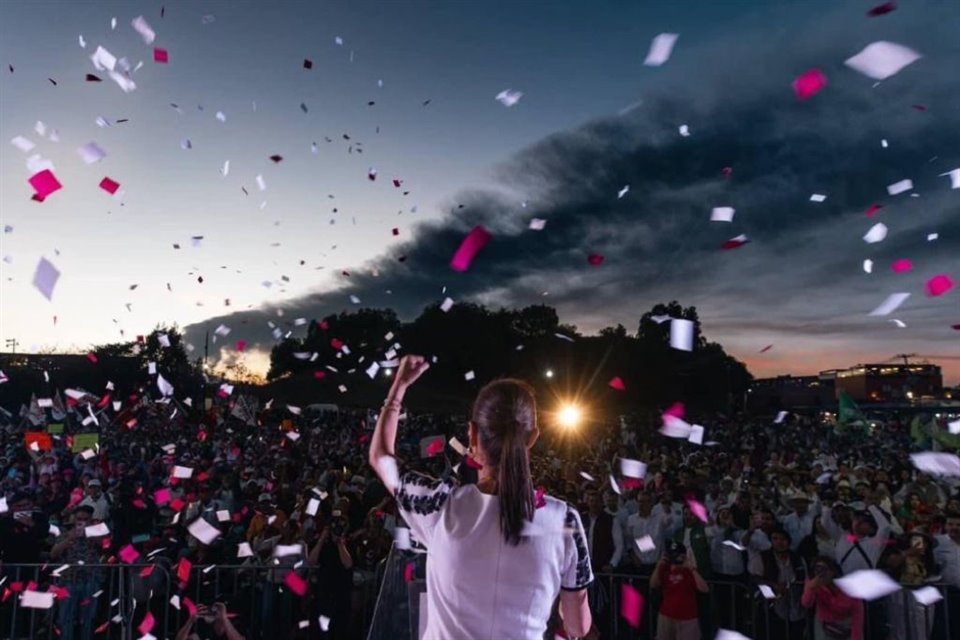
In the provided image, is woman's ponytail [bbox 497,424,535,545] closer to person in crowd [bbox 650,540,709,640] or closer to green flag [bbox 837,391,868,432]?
person in crowd [bbox 650,540,709,640]

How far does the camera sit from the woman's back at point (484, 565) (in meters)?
1.75

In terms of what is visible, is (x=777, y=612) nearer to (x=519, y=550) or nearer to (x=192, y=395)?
(x=519, y=550)

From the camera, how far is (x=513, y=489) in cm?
178

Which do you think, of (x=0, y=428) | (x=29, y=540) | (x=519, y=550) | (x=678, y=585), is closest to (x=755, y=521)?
(x=678, y=585)

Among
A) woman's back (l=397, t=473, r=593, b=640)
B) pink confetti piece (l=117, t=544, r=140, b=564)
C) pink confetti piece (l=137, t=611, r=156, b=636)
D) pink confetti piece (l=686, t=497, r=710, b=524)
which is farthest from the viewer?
pink confetti piece (l=117, t=544, r=140, b=564)

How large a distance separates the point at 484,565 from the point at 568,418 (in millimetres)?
23241

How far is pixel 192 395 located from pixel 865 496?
1264 inches

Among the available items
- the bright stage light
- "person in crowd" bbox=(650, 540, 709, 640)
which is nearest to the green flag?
the bright stage light

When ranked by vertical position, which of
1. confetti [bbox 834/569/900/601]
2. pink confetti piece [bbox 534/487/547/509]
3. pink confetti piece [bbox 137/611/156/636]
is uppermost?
pink confetti piece [bbox 534/487/547/509]

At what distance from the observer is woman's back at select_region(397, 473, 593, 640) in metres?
1.75

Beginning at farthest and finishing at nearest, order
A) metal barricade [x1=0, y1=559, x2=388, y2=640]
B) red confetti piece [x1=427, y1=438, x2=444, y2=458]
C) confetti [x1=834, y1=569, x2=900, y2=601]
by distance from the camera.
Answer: red confetti piece [x1=427, y1=438, x2=444, y2=458] < metal barricade [x1=0, y1=559, x2=388, y2=640] < confetti [x1=834, y1=569, x2=900, y2=601]

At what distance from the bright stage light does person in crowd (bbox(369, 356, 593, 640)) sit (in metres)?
22.4

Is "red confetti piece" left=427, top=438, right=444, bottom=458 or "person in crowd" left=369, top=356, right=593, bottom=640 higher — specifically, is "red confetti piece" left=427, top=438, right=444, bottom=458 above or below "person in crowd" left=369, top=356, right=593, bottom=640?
above

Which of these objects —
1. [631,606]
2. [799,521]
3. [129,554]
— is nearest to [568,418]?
[799,521]
